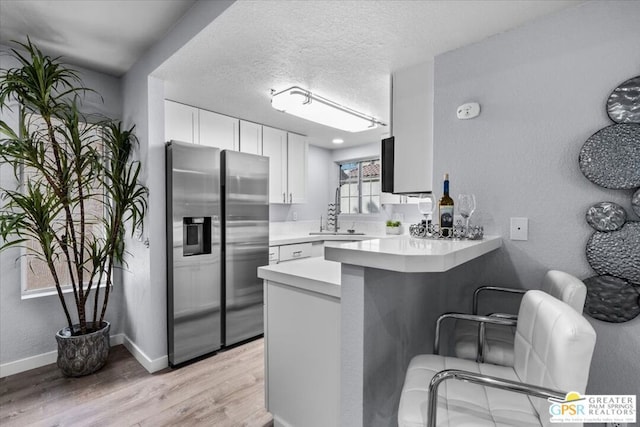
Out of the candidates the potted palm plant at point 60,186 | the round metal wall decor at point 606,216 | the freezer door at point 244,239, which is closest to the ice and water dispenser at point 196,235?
the freezer door at point 244,239

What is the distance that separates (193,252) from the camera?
2686 mm

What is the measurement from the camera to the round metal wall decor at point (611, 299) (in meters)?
1.44

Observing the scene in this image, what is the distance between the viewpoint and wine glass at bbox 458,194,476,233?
1766 millimetres

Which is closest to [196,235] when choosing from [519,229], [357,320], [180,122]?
[180,122]

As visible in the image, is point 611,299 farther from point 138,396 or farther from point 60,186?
point 60,186

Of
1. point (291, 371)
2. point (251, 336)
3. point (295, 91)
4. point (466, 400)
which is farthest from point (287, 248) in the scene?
point (466, 400)

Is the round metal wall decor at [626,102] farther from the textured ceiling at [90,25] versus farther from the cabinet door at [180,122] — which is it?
the cabinet door at [180,122]

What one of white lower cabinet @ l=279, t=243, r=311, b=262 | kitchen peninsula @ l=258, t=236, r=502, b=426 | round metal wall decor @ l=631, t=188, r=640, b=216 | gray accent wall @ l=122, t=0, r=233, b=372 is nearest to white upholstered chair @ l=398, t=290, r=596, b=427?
kitchen peninsula @ l=258, t=236, r=502, b=426

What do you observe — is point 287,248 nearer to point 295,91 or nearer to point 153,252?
point 153,252

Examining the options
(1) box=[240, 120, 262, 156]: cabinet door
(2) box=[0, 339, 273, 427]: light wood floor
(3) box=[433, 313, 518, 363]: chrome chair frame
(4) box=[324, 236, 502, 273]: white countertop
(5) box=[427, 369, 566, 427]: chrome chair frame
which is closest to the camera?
(5) box=[427, 369, 566, 427]: chrome chair frame

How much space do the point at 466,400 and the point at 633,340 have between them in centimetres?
105

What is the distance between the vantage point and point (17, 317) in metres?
2.41

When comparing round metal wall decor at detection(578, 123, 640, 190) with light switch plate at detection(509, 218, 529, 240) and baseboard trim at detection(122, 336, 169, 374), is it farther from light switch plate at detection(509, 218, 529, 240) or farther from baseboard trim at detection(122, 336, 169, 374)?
baseboard trim at detection(122, 336, 169, 374)

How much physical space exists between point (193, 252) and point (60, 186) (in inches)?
41.3
